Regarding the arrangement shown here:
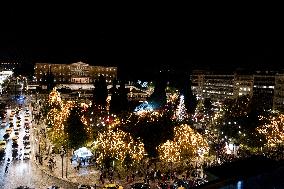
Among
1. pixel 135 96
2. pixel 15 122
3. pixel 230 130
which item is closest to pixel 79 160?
pixel 230 130

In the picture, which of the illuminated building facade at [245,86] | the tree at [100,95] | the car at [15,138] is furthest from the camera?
the illuminated building facade at [245,86]

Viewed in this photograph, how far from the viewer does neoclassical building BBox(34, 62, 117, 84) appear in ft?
404

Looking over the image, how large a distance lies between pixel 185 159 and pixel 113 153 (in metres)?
6.47

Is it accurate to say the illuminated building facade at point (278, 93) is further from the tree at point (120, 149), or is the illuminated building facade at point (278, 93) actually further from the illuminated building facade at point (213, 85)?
the tree at point (120, 149)

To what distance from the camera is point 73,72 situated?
127750 mm

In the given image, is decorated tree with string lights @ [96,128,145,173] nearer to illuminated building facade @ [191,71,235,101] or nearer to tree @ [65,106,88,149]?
tree @ [65,106,88,149]

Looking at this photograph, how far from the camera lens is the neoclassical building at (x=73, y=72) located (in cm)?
12318

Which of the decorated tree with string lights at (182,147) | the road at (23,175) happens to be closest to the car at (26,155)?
the road at (23,175)

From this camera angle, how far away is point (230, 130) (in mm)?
41750

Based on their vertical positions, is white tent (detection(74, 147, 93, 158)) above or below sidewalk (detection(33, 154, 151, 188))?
above

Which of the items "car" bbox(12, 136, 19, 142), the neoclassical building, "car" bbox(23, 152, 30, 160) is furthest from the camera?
the neoclassical building

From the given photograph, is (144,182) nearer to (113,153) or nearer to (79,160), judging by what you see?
(113,153)

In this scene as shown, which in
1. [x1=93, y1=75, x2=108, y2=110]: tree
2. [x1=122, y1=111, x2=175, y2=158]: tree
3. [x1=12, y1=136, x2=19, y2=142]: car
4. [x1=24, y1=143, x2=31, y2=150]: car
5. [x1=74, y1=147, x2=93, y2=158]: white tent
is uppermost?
[x1=93, y1=75, x2=108, y2=110]: tree

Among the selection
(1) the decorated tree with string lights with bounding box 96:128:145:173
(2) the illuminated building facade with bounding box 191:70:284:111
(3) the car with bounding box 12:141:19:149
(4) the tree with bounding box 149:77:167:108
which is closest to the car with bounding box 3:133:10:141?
(3) the car with bounding box 12:141:19:149
